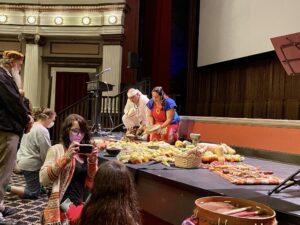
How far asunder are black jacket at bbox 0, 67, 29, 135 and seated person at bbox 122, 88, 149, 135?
7.94ft

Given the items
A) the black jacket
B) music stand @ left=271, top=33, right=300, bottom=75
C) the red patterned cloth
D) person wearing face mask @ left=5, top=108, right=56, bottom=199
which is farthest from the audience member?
music stand @ left=271, top=33, right=300, bottom=75

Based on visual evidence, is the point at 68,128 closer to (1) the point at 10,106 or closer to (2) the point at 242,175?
(1) the point at 10,106

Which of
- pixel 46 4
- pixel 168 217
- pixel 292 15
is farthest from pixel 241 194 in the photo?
pixel 46 4

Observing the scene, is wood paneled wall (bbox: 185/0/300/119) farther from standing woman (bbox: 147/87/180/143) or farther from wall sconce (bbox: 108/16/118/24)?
standing woman (bbox: 147/87/180/143)

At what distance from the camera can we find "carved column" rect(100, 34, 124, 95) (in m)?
10.2

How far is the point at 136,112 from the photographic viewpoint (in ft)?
19.8

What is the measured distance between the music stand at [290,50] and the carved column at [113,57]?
7.72m

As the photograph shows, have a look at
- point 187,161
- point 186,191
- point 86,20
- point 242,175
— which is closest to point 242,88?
point 86,20

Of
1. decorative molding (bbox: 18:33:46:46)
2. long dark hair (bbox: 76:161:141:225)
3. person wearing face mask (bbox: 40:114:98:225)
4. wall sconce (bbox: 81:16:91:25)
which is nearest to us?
long dark hair (bbox: 76:161:141:225)

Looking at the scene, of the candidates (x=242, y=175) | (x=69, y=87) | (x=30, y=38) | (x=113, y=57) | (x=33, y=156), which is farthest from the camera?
(x=69, y=87)

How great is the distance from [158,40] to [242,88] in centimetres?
289

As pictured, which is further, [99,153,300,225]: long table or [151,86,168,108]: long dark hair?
[151,86,168,108]: long dark hair

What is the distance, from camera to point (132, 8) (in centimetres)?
1061

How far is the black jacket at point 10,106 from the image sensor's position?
3477 millimetres
